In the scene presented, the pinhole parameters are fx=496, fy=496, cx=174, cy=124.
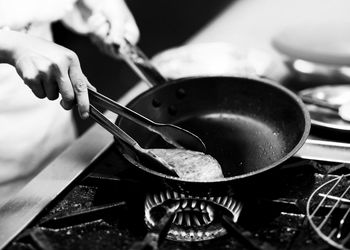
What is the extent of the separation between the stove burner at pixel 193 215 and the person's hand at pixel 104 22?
1.86 feet

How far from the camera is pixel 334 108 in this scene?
130 centimetres

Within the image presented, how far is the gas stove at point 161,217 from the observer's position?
36.5 inches

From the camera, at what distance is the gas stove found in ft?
3.04

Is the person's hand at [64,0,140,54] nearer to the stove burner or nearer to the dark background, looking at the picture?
the dark background

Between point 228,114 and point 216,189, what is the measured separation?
0.46 meters

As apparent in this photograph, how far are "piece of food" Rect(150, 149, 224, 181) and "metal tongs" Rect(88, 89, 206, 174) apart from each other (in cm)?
3

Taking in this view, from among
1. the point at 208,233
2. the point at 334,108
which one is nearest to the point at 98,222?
the point at 208,233

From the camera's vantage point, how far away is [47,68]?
92cm

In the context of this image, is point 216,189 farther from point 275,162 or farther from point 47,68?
point 47,68

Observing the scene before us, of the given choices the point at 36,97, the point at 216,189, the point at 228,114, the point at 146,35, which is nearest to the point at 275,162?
the point at 216,189

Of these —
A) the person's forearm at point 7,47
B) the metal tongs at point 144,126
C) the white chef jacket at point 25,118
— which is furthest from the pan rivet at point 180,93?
the person's forearm at point 7,47

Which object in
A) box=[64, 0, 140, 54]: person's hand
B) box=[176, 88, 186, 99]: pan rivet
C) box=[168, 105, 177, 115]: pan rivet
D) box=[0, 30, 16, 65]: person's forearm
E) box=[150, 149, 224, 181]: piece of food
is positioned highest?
box=[0, 30, 16, 65]: person's forearm

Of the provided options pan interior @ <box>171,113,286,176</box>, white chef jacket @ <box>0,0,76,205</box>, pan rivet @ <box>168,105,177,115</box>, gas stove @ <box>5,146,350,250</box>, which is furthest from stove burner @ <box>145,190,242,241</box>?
white chef jacket @ <box>0,0,76,205</box>

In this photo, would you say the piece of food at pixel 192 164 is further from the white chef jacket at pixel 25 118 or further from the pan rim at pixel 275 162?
the white chef jacket at pixel 25 118
